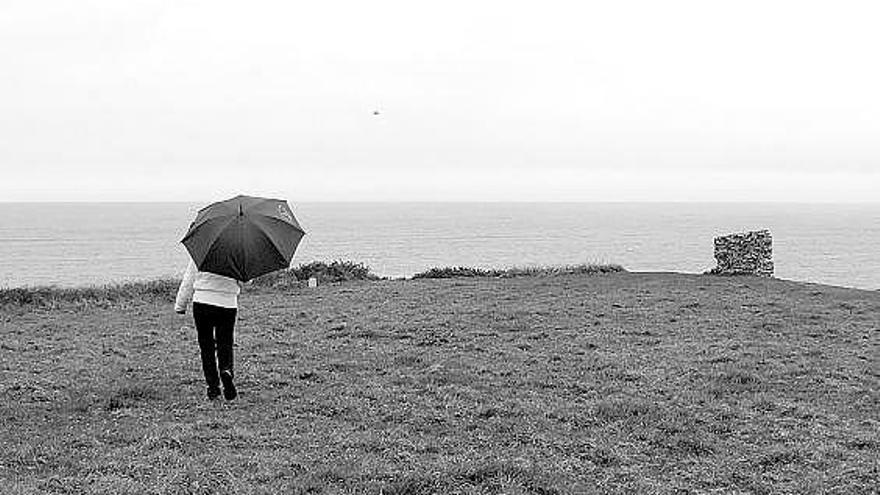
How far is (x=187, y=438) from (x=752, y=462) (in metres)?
4.30

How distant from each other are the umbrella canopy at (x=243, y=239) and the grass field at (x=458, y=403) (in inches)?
51.7

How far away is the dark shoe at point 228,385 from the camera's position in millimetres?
9273

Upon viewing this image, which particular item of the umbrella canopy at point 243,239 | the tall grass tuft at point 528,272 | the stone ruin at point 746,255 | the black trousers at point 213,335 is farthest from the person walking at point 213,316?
the stone ruin at point 746,255

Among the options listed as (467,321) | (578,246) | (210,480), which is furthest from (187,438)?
(578,246)

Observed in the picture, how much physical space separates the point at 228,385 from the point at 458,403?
2.17 meters

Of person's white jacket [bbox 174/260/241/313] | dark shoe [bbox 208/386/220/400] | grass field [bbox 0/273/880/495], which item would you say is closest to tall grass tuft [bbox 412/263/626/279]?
grass field [bbox 0/273/880/495]

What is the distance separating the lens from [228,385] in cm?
930

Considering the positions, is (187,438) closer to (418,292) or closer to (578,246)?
(418,292)

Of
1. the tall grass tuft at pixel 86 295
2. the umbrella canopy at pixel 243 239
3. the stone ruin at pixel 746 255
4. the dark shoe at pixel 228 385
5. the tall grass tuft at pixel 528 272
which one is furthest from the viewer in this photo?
the tall grass tuft at pixel 528 272

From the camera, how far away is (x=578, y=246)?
9206cm

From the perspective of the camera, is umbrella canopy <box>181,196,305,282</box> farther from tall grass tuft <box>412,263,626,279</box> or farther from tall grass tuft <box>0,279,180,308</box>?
tall grass tuft <box>412,263,626,279</box>

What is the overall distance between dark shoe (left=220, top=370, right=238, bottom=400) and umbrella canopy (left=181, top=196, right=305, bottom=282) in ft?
3.23

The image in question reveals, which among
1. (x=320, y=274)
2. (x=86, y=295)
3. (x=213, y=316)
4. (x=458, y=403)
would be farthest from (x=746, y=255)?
(x=213, y=316)

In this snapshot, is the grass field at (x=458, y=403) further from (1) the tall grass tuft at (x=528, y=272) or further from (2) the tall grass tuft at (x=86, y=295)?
(1) the tall grass tuft at (x=528, y=272)
